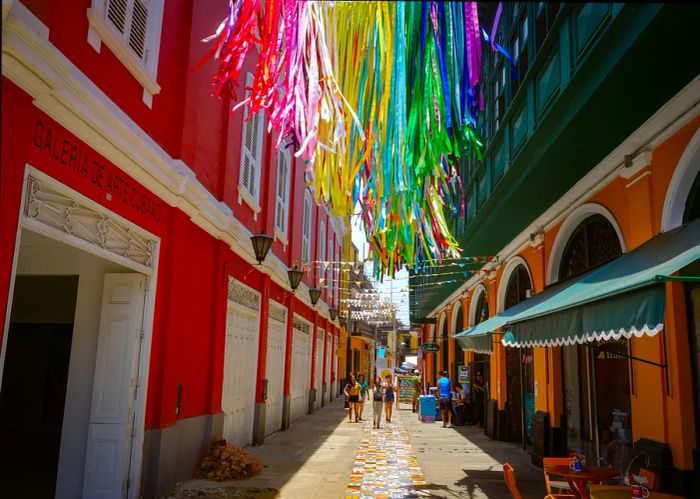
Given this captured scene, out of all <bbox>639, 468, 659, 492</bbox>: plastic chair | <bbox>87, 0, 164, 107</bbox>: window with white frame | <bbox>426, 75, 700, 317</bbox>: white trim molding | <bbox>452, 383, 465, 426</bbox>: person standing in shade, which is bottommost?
<bbox>452, 383, 465, 426</bbox>: person standing in shade

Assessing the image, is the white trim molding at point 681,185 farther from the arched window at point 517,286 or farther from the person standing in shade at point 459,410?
the person standing in shade at point 459,410

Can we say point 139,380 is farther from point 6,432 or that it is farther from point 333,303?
point 333,303

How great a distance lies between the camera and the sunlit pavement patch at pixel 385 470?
852 centimetres

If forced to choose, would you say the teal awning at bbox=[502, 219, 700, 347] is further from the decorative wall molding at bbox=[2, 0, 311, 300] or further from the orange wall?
the decorative wall molding at bbox=[2, 0, 311, 300]

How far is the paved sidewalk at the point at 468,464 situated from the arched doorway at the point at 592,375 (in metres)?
1.13

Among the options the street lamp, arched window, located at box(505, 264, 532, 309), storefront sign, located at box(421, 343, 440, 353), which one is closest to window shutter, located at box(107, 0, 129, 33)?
the street lamp

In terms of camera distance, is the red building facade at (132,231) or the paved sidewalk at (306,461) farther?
the paved sidewalk at (306,461)

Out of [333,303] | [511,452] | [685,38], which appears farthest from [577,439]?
[333,303]

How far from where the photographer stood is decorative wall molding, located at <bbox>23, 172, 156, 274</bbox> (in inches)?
202

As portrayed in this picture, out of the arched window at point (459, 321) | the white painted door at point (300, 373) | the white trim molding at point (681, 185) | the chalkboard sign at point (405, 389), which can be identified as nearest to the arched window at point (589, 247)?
the white trim molding at point (681, 185)

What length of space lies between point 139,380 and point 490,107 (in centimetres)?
858

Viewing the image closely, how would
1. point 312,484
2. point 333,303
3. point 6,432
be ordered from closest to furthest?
point 312,484, point 6,432, point 333,303

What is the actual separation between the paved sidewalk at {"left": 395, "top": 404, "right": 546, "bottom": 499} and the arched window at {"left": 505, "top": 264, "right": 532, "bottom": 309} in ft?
11.2

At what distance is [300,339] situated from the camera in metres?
19.8
